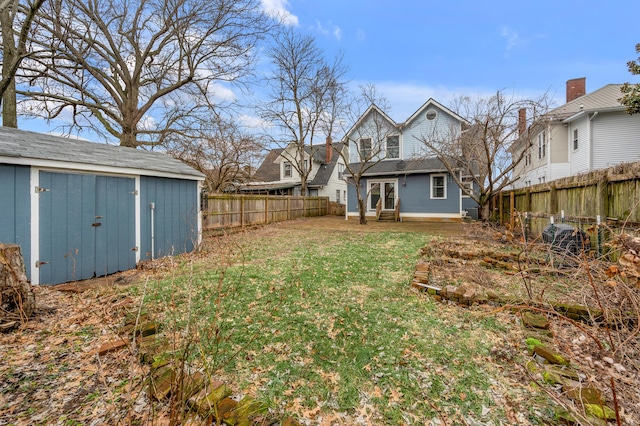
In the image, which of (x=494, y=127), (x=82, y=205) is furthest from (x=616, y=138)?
(x=82, y=205)

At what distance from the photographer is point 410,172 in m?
15.6

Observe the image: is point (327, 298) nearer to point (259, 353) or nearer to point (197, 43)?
point (259, 353)

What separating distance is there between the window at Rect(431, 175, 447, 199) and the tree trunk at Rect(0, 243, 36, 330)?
15906 millimetres

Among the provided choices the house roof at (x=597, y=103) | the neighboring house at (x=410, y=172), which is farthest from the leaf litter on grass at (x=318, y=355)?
the house roof at (x=597, y=103)

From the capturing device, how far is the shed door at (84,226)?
5.11 m

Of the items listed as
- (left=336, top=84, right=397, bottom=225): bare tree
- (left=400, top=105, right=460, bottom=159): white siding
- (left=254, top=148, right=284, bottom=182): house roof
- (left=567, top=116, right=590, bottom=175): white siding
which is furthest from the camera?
(left=254, top=148, right=284, bottom=182): house roof

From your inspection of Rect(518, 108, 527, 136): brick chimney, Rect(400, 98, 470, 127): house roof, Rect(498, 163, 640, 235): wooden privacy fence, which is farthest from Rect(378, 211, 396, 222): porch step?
Rect(498, 163, 640, 235): wooden privacy fence

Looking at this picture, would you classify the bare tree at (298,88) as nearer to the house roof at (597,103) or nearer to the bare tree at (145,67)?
the bare tree at (145,67)

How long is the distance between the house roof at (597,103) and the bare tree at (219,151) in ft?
55.3

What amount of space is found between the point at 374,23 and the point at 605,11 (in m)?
7.55

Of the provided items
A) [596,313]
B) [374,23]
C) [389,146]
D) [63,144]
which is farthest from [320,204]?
[596,313]

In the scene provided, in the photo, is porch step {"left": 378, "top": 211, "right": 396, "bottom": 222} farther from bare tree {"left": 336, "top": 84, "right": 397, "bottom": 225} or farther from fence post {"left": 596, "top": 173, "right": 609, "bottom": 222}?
fence post {"left": 596, "top": 173, "right": 609, "bottom": 222}

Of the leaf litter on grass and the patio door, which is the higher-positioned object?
the patio door

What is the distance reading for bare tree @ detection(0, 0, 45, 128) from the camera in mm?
5477
